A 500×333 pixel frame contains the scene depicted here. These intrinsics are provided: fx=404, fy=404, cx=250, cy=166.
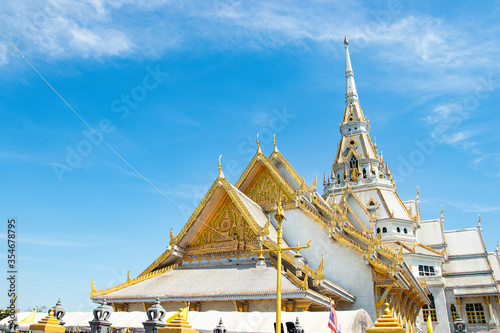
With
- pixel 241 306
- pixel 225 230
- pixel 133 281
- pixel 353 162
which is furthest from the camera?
pixel 353 162

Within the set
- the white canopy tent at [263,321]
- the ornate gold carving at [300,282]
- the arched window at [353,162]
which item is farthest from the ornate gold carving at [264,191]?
the arched window at [353,162]

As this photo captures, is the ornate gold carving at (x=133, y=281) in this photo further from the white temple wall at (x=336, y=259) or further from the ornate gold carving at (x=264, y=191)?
the white temple wall at (x=336, y=259)

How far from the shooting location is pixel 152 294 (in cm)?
1462

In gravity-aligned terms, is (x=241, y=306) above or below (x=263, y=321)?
above

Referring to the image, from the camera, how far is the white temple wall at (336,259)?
16.4 m

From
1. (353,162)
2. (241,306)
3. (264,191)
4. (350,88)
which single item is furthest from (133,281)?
(350,88)

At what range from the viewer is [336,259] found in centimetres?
1734

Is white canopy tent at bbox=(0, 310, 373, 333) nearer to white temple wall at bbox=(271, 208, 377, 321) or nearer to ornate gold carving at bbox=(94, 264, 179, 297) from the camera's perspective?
ornate gold carving at bbox=(94, 264, 179, 297)

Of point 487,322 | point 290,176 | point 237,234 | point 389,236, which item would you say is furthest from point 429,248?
point 237,234

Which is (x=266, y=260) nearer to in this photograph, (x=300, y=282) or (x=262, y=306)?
(x=262, y=306)

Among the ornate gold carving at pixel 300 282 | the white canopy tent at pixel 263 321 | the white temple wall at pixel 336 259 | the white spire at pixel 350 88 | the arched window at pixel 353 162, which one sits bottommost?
the white canopy tent at pixel 263 321

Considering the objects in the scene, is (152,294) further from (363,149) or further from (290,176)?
(363,149)

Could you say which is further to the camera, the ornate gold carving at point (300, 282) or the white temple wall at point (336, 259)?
the white temple wall at point (336, 259)

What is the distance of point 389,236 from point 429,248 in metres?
4.25
